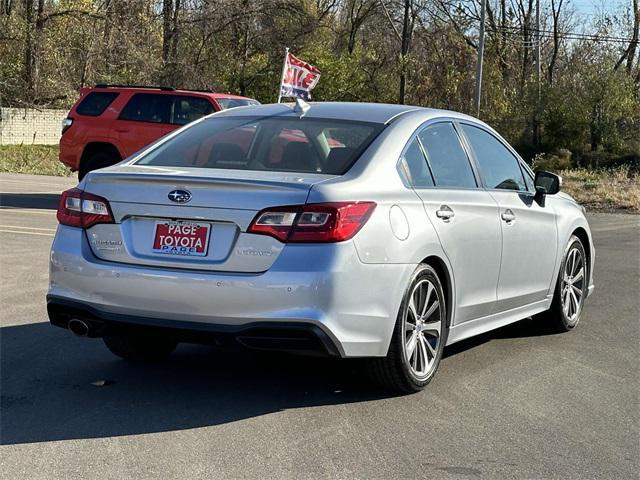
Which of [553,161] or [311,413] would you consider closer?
[311,413]

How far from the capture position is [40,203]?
17375 millimetres

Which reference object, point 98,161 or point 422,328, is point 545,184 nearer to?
point 422,328

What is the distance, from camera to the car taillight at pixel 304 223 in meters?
4.96

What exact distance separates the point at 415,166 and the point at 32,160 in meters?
28.0

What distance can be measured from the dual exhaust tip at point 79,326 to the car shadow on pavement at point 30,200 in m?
11.6

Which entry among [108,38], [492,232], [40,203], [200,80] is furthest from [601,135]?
[492,232]

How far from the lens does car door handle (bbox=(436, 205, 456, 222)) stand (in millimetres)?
5799

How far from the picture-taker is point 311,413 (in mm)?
5250

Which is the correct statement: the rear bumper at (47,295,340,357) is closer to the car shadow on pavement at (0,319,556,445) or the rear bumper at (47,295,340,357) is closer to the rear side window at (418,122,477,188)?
the car shadow on pavement at (0,319,556,445)

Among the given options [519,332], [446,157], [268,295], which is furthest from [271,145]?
[519,332]

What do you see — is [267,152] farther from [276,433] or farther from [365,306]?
[276,433]

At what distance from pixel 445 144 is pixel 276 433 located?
2.37 m

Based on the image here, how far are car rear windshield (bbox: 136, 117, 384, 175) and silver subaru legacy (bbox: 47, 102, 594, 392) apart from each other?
0.04 ft

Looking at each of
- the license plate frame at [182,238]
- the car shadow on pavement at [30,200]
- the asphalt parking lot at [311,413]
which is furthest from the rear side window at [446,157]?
the car shadow on pavement at [30,200]
